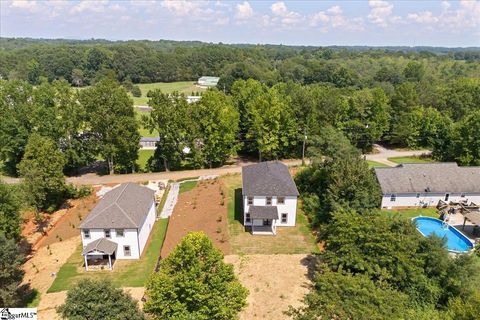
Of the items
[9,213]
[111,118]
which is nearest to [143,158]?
[111,118]

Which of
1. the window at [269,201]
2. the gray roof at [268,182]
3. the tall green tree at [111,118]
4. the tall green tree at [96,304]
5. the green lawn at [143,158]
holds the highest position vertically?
the tall green tree at [111,118]

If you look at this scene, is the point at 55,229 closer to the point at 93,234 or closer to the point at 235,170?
the point at 93,234

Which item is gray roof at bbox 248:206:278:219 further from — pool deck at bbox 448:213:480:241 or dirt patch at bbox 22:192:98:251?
pool deck at bbox 448:213:480:241

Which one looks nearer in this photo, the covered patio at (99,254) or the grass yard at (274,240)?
the covered patio at (99,254)

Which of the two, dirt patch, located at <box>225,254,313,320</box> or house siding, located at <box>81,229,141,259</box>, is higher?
house siding, located at <box>81,229,141,259</box>

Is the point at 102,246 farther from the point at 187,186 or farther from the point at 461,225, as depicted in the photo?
the point at 461,225

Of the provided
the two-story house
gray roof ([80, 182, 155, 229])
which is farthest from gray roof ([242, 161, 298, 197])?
gray roof ([80, 182, 155, 229])

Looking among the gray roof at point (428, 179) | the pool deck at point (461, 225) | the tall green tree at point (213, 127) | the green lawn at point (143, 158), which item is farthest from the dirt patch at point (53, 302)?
the pool deck at point (461, 225)

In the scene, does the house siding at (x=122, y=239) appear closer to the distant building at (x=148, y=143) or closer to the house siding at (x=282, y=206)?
the house siding at (x=282, y=206)
